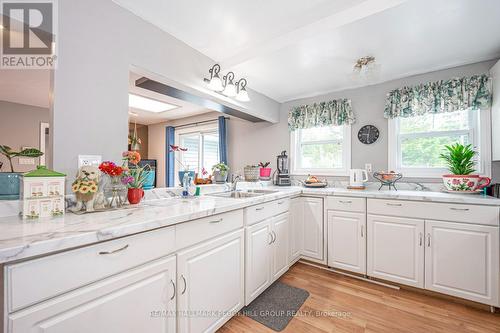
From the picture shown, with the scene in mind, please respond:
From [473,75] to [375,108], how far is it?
907mm

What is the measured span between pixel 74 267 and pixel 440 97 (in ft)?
11.1

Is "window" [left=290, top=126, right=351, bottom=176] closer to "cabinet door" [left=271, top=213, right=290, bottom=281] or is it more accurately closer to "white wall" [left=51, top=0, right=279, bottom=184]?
"cabinet door" [left=271, top=213, right=290, bottom=281]

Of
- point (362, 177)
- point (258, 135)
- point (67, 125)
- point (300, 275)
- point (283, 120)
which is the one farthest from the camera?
point (258, 135)

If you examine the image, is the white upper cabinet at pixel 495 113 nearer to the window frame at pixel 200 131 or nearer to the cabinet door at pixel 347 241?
the cabinet door at pixel 347 241

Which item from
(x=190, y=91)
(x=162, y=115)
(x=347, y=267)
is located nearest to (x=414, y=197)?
(x=347, y=267)

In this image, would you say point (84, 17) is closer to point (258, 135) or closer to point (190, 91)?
point (190, 91)

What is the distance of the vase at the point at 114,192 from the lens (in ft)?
4.36

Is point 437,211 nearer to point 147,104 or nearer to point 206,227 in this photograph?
point 206,227

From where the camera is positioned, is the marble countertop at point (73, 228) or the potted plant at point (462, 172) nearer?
the marble countertop at point (73, 228)

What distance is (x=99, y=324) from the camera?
34.4 inches

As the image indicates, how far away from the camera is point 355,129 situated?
114 inches

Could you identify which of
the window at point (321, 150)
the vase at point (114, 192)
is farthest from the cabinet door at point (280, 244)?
the vase at point (114, 192)

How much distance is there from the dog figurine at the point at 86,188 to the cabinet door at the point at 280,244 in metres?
1.46

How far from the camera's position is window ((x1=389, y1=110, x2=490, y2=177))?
2.22 metres
